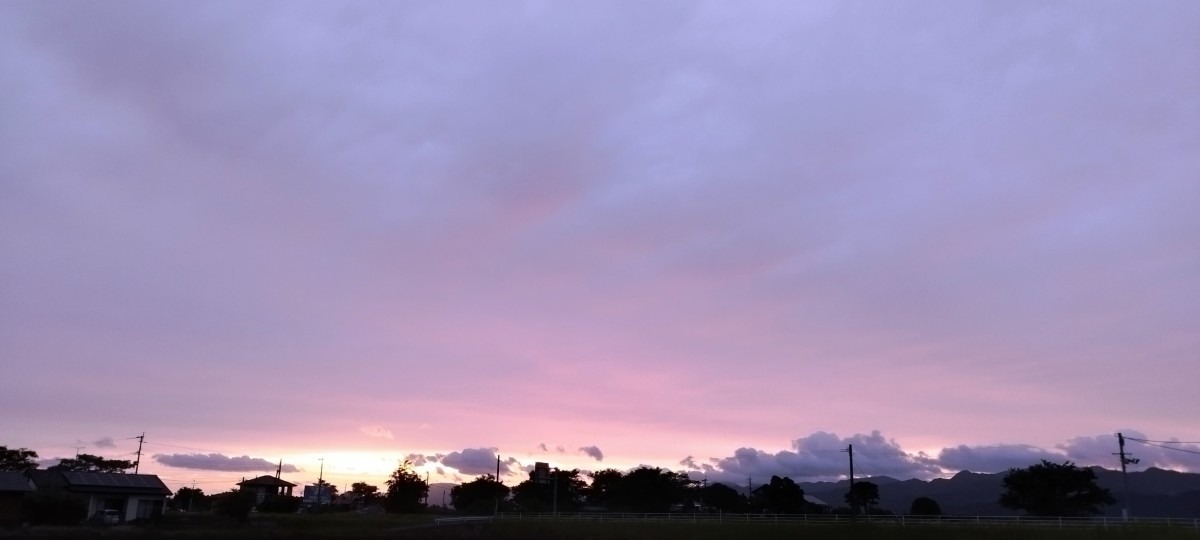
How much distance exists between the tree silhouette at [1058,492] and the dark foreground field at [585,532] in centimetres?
2579

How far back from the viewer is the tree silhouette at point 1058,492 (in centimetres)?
6731

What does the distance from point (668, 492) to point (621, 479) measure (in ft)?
25.8

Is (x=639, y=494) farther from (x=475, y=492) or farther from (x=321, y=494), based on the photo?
(x=321, y=494)

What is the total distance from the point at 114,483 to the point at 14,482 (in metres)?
7.91

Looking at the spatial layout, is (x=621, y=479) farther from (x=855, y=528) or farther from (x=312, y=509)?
(x=855, y=528)

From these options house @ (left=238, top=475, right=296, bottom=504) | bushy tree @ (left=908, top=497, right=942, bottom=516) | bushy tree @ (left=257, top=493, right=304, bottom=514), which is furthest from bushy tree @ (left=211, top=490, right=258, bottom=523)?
bushy tree @ (left=908, top=497, right=942, bottom=516)

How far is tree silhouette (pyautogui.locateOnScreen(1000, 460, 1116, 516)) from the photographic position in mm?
67312

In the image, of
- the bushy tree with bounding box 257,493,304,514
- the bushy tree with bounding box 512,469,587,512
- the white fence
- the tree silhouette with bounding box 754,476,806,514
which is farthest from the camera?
the bushy tree with bounding box 512,469,587,512

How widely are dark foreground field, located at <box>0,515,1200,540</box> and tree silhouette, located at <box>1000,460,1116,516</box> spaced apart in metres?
25.8

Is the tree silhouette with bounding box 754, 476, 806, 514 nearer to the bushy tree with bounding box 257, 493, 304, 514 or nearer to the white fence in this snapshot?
the white fence

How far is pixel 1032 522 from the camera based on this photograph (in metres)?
49.8

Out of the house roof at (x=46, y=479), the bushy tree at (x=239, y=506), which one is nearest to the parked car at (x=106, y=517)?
the house roof at (x=46, y=479)

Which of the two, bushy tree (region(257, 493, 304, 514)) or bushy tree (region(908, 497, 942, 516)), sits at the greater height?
bushy tree (region(908, 497, 942, 516))

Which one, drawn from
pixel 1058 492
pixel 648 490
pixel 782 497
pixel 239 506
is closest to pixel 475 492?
pixel 648 490
